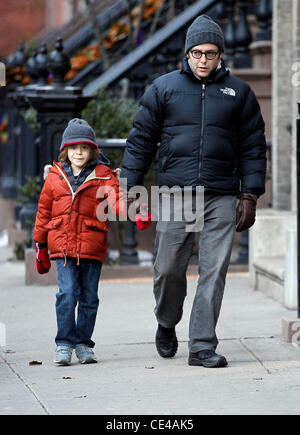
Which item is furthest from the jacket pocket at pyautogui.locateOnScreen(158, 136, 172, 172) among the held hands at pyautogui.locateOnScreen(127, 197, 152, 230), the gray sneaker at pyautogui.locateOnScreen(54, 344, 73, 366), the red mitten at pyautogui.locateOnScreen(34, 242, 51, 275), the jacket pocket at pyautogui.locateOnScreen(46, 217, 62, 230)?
the gray sneaker at pyautogui.locateOnScreen(54, 344, 73, 366)

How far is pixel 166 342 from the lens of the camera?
260 inches

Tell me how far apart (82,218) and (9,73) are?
A: 9656mm

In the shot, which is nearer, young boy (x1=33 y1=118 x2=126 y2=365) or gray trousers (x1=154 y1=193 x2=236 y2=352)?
gray trousers (x1=154 y1=193 x2=236 y2=352)

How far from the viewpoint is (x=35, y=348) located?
276 inches

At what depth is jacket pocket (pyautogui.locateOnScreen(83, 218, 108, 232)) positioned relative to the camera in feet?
21.2

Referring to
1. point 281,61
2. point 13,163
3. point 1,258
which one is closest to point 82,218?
point 281,61

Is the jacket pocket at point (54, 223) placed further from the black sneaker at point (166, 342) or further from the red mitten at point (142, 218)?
the black sneaker at point (166, 342)

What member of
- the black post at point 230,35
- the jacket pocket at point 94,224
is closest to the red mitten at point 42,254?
the jacket pocket at point 94,224

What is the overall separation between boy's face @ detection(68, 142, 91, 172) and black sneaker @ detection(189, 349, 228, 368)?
124 centimetres

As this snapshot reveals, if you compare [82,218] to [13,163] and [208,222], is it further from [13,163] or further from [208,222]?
[13,163]

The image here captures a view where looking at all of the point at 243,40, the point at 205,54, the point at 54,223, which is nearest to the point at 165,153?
the point at 205,54

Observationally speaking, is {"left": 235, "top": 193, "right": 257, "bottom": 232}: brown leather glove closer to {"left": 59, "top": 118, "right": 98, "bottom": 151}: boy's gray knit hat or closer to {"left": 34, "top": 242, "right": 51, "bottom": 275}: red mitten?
{"left": 59, "top": 118, "right": 98, "bottom": 151}: boy's gray knit hat

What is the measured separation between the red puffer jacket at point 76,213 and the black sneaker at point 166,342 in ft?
1.82
